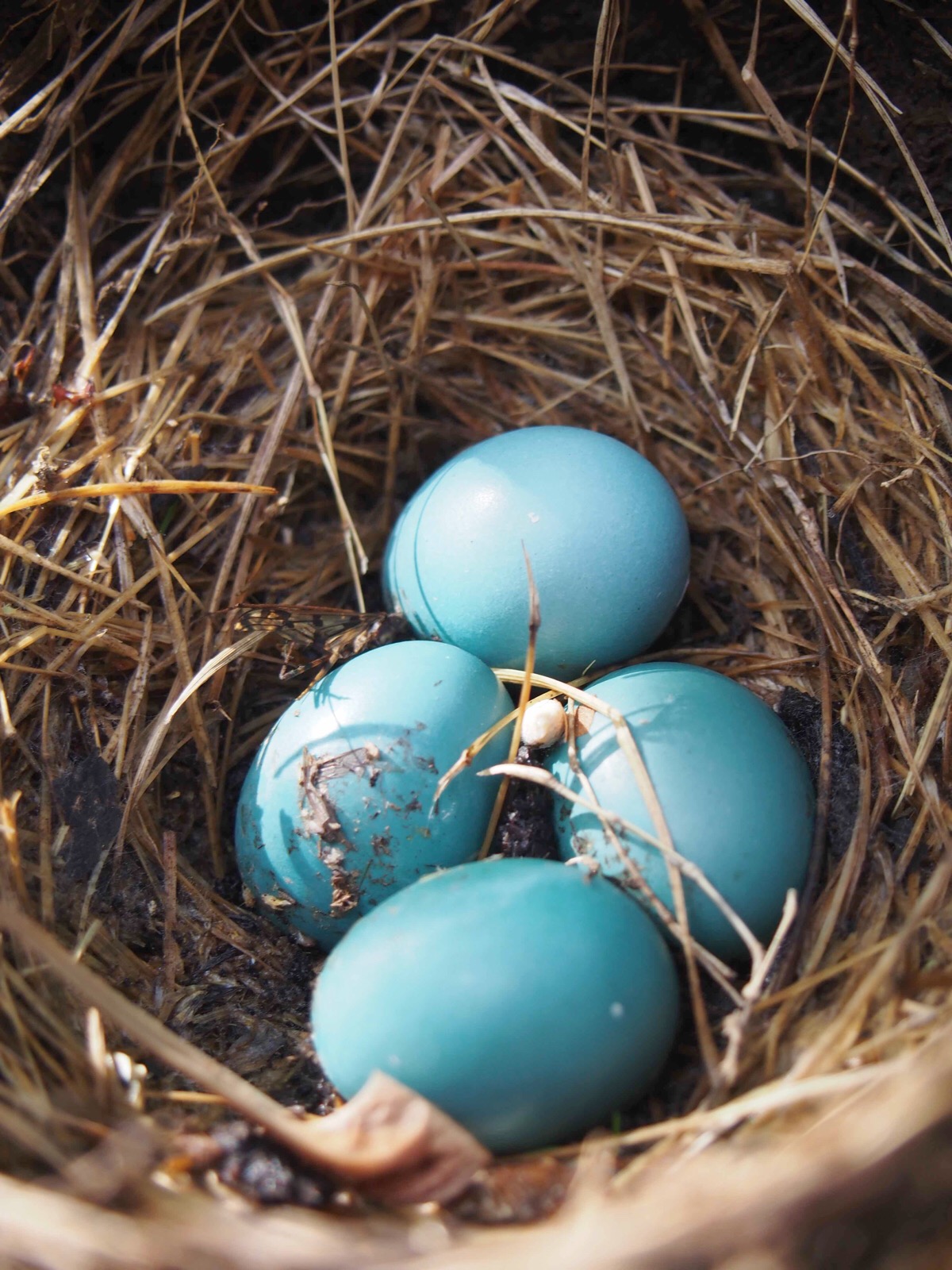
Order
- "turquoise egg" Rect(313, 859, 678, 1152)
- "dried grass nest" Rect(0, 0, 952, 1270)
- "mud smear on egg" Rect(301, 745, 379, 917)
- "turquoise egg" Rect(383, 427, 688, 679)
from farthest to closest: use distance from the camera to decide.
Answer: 1. "turquoise egg" Rect(383, 427, 688, 679)
2. "mud smear on egg" Rect(301, 745, 379, 917)
3. "dried grass nest" Rect(0, 0, 952, 1270)
4. "turquoise egg" Rect(313, 859, 678, 1152)

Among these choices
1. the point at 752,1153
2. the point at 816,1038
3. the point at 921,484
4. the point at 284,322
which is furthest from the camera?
the point at 284,322

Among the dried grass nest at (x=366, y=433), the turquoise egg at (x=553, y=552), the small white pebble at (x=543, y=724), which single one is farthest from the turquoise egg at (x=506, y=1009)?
the turquoise egg at (x=553, y=552)

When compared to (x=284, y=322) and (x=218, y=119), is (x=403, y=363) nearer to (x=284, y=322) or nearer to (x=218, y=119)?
(x=284, y=322)

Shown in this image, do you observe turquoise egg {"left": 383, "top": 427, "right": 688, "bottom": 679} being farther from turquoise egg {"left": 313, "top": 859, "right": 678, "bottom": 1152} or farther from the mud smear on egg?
turquoise egg {"left": 313, "top": 859, "right": 678, "bottom": 1152}

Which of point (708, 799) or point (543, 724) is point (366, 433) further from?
point (708, 799)

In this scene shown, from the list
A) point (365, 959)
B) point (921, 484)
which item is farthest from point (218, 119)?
point (365, 959)

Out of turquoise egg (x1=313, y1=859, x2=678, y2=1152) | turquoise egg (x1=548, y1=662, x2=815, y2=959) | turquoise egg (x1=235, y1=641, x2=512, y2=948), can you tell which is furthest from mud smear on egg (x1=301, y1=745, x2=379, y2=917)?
turquoise egg (x1=548, y1=662, x2=815, y2=959)
